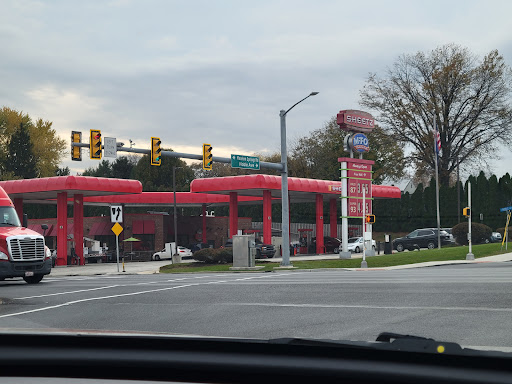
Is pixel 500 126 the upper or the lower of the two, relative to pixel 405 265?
upper

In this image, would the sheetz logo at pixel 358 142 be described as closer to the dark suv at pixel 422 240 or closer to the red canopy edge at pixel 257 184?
the red canopy edge at pixel 257 184

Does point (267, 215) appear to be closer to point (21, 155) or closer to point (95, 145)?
point (95, 145)

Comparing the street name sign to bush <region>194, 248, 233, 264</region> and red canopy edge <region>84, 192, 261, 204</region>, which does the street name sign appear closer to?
bush <region>194, 248, 233, 264</region>

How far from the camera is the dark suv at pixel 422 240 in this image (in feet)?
176

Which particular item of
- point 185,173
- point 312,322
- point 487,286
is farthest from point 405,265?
point 185,173

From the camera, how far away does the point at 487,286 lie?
53.9 feet

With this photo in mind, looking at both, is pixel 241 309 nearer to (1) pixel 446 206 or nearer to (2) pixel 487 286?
(2) pixel 487 286

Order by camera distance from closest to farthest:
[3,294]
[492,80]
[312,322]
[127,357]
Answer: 1. [127,357]
2. [312,322]
3. [3,294]
4. [492,80]

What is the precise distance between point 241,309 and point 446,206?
57.4m

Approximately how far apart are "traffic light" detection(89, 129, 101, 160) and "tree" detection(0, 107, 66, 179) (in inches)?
2616

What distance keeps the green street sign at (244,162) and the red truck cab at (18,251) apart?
13802 mm

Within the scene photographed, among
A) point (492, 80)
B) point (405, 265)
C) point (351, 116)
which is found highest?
point (492, 80)

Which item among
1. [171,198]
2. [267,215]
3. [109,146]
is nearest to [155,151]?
[109,146]

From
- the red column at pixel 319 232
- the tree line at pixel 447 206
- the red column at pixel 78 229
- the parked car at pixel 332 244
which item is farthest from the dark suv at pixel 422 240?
the red column at pixel 78 229
